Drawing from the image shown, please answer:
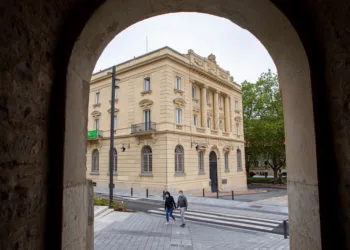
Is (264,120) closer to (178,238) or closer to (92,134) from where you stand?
(92,134)

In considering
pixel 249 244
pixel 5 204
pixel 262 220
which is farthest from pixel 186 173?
pixel 5 204

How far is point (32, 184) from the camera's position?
8.09 ft

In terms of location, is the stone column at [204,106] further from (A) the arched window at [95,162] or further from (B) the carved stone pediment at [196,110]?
(A) the arched window at [95,162]

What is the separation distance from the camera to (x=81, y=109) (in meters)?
3.44

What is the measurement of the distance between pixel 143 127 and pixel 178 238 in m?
15.3

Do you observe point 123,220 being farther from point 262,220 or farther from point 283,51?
point 283,51

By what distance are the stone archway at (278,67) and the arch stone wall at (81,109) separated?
15 mm

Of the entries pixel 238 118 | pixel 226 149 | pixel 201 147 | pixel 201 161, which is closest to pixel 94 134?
pixel 201 147

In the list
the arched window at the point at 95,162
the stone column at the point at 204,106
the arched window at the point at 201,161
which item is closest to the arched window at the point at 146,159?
the arched window at the point at 201,161

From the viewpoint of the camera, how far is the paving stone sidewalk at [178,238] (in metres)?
7.90

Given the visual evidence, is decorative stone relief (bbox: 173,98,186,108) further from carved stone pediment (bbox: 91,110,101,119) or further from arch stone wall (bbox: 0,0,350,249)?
arch stone wall (bbox: 0,0,350,249)

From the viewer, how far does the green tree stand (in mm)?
33125

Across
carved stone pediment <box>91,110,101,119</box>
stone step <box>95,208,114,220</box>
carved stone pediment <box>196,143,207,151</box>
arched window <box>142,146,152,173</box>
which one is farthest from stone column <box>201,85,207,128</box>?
stone step <box>95,208,114,220</box>

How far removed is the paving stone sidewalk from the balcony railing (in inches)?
472
